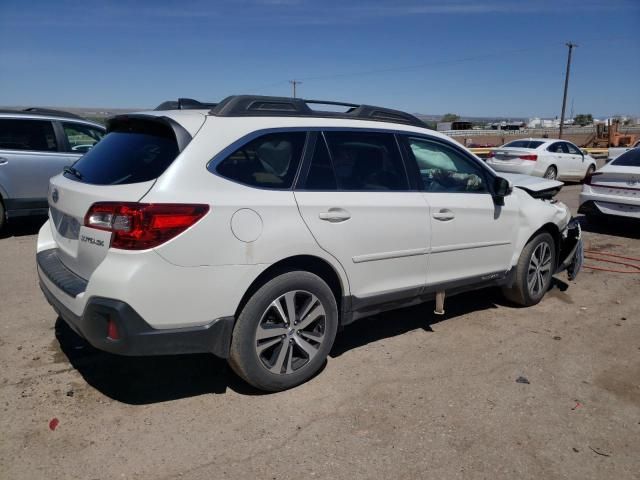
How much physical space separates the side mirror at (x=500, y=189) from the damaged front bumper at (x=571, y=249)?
1321 mm

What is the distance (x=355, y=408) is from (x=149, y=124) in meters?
2.23

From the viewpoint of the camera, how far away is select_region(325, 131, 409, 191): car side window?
3.82 meters

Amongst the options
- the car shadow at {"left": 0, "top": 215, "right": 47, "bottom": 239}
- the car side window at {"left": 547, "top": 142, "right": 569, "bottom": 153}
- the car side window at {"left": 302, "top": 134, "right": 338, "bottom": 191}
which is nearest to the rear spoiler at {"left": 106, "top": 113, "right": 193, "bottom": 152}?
the car side window at {"left": 302, "top": 134, "right": 338, "bottom": 191}

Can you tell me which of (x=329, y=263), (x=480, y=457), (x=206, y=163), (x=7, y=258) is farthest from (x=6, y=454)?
(x=7, y=258)

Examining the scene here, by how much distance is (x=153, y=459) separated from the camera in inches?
111

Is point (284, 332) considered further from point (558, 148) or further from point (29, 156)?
point (558, 148)

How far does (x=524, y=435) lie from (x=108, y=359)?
2.86m

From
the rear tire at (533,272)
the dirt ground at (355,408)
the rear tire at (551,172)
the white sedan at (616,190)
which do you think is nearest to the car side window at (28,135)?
the dirt ground at (355,408)

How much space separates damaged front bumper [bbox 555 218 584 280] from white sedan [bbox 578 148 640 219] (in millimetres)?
3337

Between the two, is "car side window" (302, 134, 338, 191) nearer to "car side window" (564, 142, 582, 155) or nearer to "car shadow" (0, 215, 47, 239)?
"car shadow" (0, 215, 47, 239)

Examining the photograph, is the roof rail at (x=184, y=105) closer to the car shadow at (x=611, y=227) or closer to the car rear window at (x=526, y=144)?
the car shadow at (x=611, y=227)

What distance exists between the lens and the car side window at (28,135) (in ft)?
25.7

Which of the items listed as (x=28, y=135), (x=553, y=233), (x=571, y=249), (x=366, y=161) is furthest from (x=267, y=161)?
(x=28, y=135)

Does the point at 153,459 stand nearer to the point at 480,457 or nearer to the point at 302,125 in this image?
the point at 480,457
